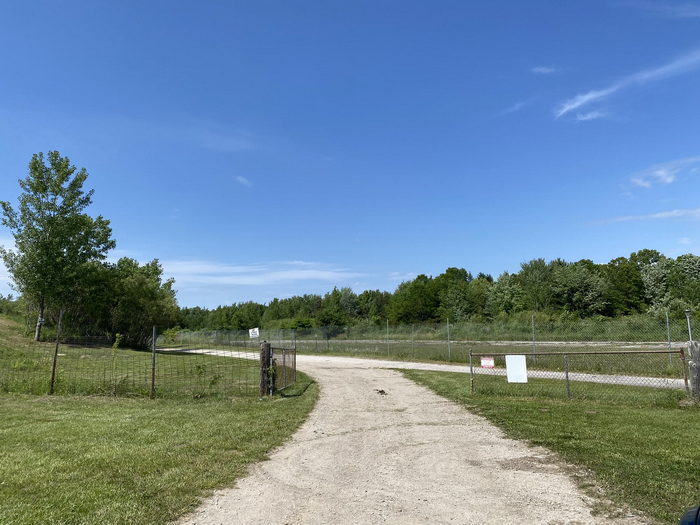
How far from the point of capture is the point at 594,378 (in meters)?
17.1

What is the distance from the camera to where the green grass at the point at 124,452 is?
5.06 m

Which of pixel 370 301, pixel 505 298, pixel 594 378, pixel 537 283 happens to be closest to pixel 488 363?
pixel 594 378

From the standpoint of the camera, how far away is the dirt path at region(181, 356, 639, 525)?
4.89 meters

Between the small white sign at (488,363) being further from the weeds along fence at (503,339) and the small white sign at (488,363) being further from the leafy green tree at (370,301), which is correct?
the leafy green tree at (370,301)

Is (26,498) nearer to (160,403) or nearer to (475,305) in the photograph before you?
(160,403)

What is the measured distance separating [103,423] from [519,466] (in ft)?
26.7

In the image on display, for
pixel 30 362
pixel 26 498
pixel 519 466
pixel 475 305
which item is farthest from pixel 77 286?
pixel 475 305

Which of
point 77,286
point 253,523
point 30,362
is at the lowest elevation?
point 253,523

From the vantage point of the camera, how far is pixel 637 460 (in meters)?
6.73

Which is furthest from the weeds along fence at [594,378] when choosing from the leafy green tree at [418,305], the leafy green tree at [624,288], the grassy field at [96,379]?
the leafy green tree at [418,305]

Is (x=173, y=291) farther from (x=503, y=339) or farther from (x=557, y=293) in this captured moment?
(x=557, y=293)

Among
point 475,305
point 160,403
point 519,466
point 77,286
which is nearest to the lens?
point 519,466

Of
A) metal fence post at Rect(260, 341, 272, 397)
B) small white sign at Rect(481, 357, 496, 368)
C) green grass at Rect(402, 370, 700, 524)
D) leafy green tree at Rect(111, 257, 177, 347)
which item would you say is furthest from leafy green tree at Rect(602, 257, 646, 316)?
metal fence post at Rect(260, 341, 272, 397)

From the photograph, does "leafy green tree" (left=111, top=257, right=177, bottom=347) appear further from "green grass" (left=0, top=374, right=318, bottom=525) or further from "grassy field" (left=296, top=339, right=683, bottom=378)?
"green grass" (left=0, top=374, right=318, bottom=525)
